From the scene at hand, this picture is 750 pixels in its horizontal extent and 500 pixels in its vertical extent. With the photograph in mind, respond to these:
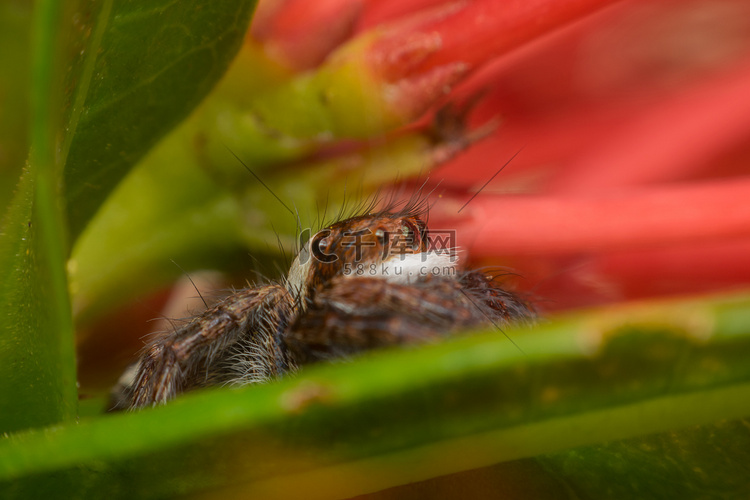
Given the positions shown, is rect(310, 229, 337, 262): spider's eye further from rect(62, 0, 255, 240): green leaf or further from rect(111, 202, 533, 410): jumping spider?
rect(62, 0, 255, 240): green leaf

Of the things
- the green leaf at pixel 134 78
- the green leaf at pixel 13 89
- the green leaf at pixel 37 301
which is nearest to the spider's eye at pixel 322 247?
the green leaf at pixel 134 78

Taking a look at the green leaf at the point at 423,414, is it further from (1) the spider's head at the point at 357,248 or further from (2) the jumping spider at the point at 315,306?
(1) the spider's head at the point at 357,248

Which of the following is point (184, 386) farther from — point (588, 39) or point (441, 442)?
point (588, 39)

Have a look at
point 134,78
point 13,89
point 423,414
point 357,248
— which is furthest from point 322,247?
point 13,89

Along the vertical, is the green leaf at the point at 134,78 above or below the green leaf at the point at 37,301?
above

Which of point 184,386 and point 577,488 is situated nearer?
point 577,488

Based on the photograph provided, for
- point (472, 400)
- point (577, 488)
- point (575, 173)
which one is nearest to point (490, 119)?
point (575, 173)

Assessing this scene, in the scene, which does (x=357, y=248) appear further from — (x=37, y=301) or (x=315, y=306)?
(x=37, y=301)
